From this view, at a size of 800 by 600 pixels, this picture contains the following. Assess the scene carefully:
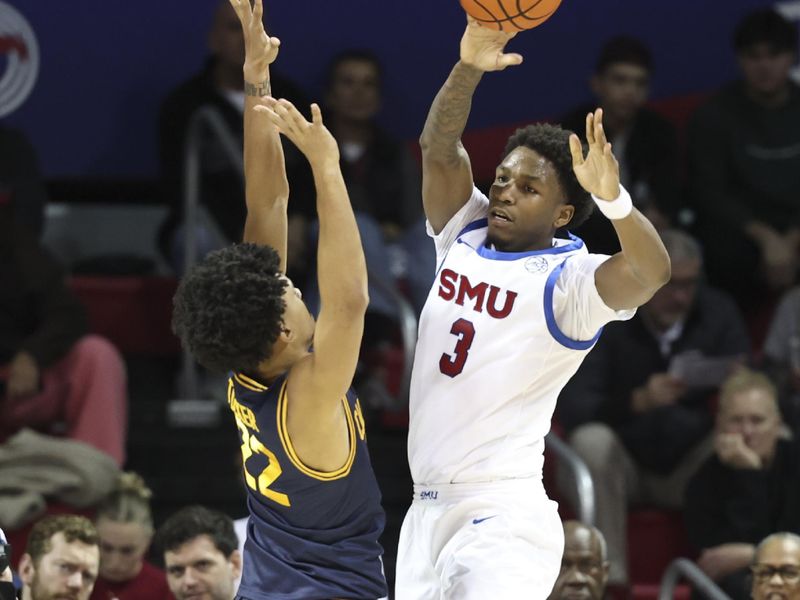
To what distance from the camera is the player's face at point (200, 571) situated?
627 centimetres

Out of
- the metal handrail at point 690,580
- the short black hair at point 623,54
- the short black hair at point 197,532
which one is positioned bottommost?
the metal handrail at point 690,580

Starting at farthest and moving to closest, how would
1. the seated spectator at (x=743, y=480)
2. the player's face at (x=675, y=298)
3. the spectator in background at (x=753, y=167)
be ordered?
the spectator in background at (x=753, y=167) < the player's face at (x=675, y=298) < the seated spectator at (x=743, y=480)

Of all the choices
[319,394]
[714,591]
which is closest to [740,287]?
[714,591]

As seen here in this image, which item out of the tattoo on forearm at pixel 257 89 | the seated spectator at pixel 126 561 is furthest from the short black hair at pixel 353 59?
the tattoo on forearm at pixel 257 89

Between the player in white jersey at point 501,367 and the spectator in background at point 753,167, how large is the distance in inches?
156

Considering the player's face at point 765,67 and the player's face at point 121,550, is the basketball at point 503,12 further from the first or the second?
the player's face at point 765,67

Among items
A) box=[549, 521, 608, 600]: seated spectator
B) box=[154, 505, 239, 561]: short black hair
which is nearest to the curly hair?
box=[154, 505, 239, 561]: short black hair

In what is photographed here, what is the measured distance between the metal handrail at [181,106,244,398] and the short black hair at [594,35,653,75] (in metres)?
1.87

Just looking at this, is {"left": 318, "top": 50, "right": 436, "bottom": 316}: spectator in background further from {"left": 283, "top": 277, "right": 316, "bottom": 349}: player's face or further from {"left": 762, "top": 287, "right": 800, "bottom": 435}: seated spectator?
{"left": 283, "top": 277, "right": 316, "bottom": 349}: player's face

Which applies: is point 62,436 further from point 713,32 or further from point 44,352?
point 713,32

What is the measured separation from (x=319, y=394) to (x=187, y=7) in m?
5.76

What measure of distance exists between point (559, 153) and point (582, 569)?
6.82 feet

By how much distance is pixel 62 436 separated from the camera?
26.2ft

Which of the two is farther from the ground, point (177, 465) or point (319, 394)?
point (319, 394)
